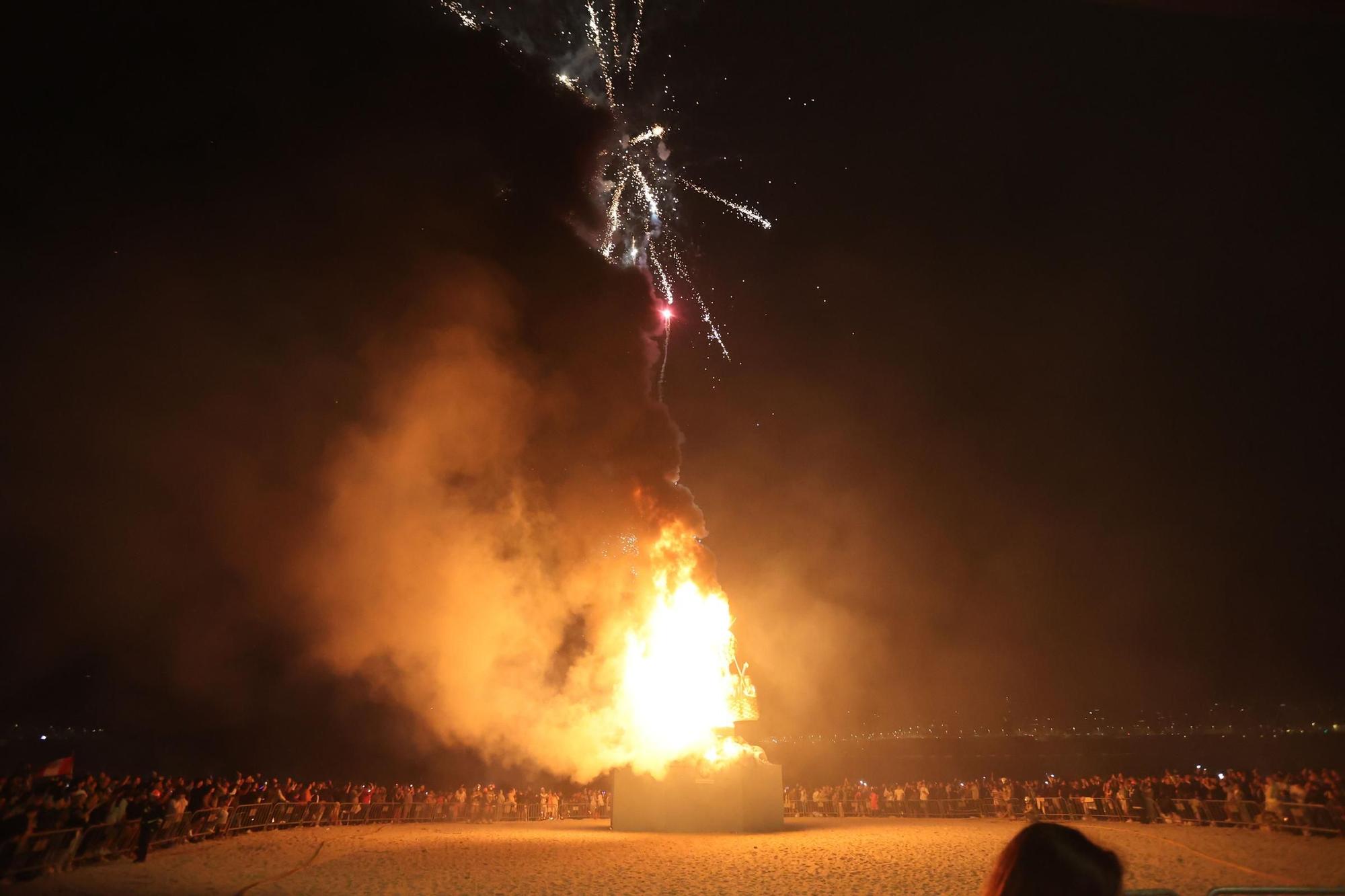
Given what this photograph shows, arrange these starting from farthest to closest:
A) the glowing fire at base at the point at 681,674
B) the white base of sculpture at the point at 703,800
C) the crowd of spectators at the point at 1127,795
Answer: the glowing fire at base at the point at 681,674, the white base of sculpture at the point at 703,800, the crowd of spectators at the point at 1127,795

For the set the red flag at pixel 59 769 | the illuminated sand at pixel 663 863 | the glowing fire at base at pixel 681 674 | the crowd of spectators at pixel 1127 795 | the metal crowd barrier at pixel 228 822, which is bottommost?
the illuminated sand at pixel 663 863

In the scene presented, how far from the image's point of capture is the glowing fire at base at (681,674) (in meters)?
21.5

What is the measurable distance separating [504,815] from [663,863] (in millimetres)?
13239

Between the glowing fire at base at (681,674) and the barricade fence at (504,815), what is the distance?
709 centimetres

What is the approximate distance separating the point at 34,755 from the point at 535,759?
7895 centimetres

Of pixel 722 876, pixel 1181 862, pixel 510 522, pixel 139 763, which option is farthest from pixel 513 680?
pixel 139 763

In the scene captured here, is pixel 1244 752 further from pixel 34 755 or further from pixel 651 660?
pixel 34 755

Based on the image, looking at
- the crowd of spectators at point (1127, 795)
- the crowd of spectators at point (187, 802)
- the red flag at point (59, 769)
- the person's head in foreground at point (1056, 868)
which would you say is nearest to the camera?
the person's head in foreground at point (1056, 868)

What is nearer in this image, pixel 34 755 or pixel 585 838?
pixel 585 838

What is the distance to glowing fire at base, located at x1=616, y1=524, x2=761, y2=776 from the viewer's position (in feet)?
70.5

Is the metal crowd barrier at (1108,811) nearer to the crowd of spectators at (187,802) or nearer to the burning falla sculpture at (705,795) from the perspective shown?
the burning falla sculpture at (705,795)

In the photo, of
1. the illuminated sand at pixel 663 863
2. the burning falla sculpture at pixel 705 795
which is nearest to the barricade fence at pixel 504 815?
the illuminated sand at pixel 663 863

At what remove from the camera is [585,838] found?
18.3 m

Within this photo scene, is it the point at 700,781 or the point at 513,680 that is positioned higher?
the point at 513,680
